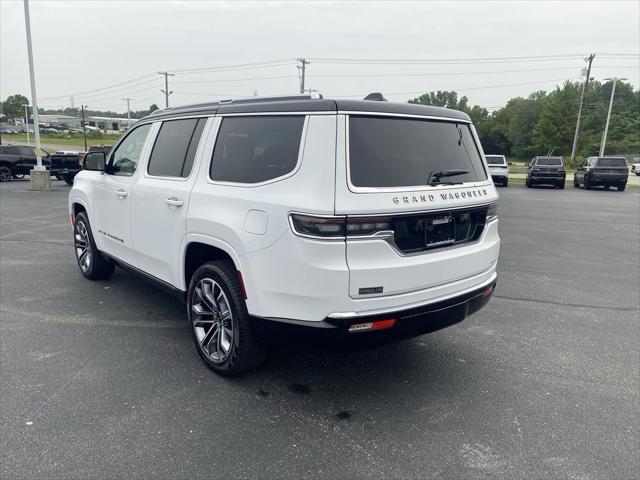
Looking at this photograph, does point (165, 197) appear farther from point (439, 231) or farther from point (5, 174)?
point (5, 174)

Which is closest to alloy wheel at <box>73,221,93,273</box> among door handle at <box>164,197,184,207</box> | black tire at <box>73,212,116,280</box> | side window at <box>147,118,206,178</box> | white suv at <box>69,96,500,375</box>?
black tire at <box>73,212,116,280</box>

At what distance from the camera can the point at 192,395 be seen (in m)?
3.22

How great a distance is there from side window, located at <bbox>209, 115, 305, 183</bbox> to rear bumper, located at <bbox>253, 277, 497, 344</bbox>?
92 cm

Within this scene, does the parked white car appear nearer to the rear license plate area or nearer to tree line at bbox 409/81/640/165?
the rear license plate area

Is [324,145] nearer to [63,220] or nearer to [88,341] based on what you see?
[88,341]

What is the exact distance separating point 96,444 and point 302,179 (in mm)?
1924

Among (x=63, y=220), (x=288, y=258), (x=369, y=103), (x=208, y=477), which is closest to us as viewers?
(x=208, y=477)

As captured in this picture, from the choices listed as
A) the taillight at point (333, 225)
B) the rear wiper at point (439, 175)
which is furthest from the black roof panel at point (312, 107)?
the taillight at point (333, 225)

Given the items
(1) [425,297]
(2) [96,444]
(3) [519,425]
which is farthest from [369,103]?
(2) [96,444]

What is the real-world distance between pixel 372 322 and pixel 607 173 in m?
26.0

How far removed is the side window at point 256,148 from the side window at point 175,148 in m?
0.33

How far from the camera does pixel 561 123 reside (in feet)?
214

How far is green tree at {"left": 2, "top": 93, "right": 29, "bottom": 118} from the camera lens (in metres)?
113

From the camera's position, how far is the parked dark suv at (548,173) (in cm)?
2459
